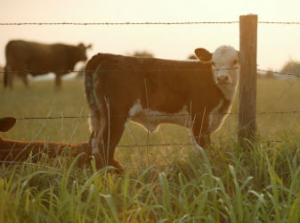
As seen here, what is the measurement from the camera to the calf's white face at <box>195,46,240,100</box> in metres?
8.30

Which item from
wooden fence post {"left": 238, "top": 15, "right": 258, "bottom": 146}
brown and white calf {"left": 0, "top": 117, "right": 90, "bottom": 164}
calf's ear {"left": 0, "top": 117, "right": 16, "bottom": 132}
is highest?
wooden fence post {"left": 238, "top": 15, "right": 258, "bottom": 146}

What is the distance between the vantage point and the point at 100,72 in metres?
7.88

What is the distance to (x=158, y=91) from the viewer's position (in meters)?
8.07

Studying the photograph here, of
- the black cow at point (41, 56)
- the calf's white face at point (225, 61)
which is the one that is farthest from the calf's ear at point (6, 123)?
the black cow at point (41, 56)

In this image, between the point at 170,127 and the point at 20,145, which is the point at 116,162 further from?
the point at 170,127

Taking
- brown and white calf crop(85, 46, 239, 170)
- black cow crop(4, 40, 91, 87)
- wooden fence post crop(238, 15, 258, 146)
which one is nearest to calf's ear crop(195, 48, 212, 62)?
brown and white calf crop(85, 46, 239, 170)

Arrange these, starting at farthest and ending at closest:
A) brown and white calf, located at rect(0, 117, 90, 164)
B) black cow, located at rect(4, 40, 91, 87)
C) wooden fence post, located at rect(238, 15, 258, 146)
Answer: black cow, located at rect(4, 40, 91, 87) < brown and white calf, located at rect(0, 117, 90, 164) < wooden fence post, located at rect(238, 15, 258, 146)

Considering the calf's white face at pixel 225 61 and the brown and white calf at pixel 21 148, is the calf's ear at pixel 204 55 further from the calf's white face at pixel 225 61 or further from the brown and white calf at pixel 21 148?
the brown and white calf at pixel 21 148

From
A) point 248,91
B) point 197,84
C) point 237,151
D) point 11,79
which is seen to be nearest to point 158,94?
point 197,84

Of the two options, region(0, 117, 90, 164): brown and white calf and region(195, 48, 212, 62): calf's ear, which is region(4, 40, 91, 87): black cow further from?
region(0, 117, 90, 164): brown and white calf

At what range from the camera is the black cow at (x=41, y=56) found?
30.3 metres

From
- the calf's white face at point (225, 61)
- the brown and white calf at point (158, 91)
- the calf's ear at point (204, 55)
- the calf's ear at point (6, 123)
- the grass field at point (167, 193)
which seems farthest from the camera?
the calf's ear at point (204, 55)

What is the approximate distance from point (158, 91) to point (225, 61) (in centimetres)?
93

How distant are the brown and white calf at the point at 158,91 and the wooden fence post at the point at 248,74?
5.80 ft
